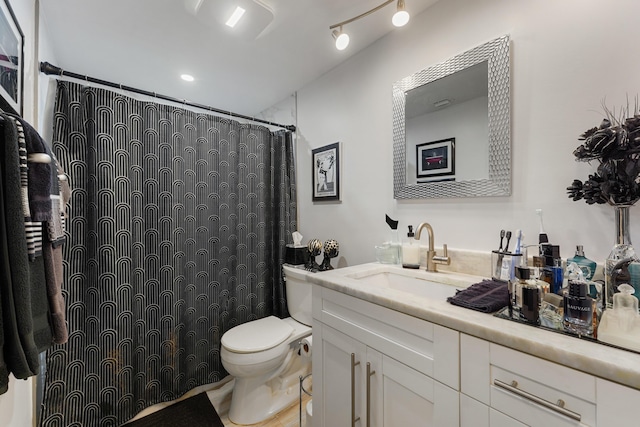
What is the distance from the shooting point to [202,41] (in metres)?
1.63

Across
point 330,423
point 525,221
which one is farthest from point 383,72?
point 330,423

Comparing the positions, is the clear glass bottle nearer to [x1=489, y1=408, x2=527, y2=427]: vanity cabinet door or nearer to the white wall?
the white wall

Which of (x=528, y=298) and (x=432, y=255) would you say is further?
(x=432, y=255)

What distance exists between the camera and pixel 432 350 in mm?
783

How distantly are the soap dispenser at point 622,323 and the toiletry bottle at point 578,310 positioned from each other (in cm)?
3

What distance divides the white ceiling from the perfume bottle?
1427 mm

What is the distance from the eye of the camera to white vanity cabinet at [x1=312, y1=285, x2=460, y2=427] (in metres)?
0.76

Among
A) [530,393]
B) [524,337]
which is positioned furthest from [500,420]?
[524,337]

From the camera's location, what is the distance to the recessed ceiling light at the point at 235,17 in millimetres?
1355

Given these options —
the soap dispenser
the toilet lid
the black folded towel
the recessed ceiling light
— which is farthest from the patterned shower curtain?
the soap dispenser

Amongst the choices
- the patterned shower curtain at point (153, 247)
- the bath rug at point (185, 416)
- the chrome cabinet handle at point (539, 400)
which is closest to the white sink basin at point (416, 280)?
the chrome cabinet handle at point (539, 400)

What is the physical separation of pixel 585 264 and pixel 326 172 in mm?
1482

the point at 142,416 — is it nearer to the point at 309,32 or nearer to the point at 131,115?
the point at 131,115

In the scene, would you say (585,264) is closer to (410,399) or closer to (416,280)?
(416,280)
